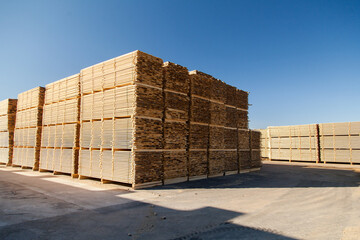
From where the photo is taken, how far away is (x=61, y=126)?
436 inches

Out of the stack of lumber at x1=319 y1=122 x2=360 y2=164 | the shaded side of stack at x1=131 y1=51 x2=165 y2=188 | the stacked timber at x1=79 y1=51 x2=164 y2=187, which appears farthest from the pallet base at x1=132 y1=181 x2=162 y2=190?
the stack of lumber at x1=319 y1=122 x2=360 y2=164

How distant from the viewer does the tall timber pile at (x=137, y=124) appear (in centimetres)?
788

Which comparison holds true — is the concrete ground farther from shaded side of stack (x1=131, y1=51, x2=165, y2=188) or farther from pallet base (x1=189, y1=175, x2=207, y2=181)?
pallet base (x1=189, y1=175, x2=207, y2=181)

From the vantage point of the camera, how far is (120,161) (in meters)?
7.95

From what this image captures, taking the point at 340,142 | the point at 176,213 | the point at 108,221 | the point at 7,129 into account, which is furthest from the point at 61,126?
the point at 340,142

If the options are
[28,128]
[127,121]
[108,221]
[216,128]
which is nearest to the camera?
[108,221]

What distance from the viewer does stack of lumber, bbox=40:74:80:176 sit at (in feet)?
33.6

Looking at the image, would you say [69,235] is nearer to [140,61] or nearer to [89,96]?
[140,61]

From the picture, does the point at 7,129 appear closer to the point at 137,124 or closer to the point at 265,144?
the point at 137,124

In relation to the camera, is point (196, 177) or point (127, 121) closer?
point (127, 121)

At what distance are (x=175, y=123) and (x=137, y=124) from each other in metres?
1.84

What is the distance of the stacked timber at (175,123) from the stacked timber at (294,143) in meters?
15.5

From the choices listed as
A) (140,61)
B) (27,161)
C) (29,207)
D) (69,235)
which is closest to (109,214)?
(69,235)

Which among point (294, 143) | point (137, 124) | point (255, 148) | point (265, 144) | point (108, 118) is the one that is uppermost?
point (108, 118)
